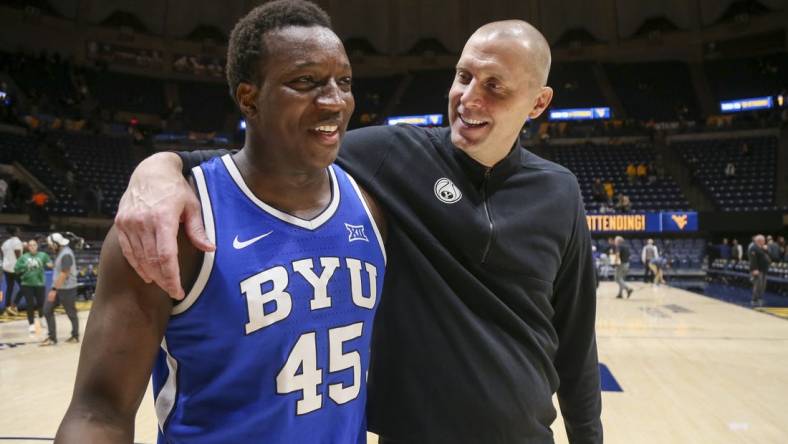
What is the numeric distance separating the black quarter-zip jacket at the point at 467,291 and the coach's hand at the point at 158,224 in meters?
0.21

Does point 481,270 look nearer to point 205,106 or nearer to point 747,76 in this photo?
point 205,106

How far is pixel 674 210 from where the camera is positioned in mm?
20141

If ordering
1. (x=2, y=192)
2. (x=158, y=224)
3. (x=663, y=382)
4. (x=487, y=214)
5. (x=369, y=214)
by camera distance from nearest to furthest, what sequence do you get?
(x=158, y=224) < (x=369, y=214) < (x=487, y=214) < (x=663, y=382) < (x=2, y=192)

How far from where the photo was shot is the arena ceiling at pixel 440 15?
2298 centimetres

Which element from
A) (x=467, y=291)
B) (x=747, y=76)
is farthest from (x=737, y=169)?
(x=467, y=291)

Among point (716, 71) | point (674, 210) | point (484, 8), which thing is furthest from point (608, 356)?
point (716, 71)

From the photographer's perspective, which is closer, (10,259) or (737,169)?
(10,259)

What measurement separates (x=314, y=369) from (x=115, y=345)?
0.39m

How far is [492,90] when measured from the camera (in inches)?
63.8

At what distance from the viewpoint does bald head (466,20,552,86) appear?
63.6 inches

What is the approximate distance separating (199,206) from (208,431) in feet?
1.48

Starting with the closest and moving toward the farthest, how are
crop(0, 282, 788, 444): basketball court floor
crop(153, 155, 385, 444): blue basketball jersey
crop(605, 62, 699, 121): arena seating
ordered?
crop(153, 155, 385, 444): blue basketball jersey, crop(0, 282, 788, 444): basketball court floor, crop(605, 62, 699, 121): arena seating

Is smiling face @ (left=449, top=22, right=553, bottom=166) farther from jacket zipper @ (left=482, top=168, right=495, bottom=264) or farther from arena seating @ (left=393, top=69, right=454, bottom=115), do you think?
arena seating @ (left=393, top=69, right=454, bottom=115)

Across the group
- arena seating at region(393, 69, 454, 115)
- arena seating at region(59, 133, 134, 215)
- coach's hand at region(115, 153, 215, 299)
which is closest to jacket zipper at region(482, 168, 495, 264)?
coach's hand at region(115, 153, 215, 299)
